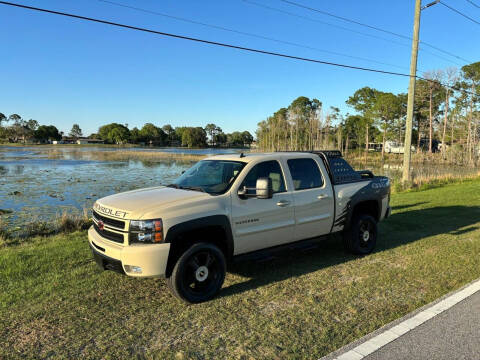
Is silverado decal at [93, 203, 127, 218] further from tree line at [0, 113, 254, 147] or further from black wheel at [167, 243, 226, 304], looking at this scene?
tree line at [0, 113, 254, 147]

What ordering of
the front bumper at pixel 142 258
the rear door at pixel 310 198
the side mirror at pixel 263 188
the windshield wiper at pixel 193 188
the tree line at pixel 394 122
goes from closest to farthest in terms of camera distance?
1. the front bumper at pixel 142 258
2. the side mirror at pixel 263 188
3. the windshield wiper at pixel 193 188
4. the rear door at pixel 310 198
5. the tree line at pixel 394 122

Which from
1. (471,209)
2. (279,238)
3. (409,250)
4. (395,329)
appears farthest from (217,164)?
(471,209)

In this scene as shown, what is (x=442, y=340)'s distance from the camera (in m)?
3.14

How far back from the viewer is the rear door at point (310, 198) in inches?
200

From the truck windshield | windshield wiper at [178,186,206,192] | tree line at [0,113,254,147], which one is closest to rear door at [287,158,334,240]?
the truck windshield

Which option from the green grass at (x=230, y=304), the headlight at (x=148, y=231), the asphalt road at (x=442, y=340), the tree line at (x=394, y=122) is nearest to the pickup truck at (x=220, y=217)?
the headlight at (x=148, y=231)

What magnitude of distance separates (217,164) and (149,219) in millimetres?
1714

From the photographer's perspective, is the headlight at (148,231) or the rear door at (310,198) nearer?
the headlight at (148,231)

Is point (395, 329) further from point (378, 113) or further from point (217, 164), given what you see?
point (378, 113)

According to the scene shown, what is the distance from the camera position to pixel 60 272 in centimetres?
500

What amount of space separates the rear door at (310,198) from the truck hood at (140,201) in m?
1.57

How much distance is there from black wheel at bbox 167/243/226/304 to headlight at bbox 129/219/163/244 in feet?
1.31

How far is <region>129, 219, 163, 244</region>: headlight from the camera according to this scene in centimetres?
378

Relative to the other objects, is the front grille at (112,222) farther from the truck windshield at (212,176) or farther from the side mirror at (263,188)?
the side mirror at (263,188)
